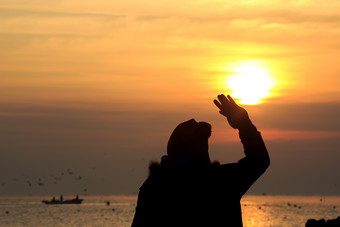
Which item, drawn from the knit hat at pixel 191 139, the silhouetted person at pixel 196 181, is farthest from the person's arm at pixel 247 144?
the knit hat at pixel 191 139

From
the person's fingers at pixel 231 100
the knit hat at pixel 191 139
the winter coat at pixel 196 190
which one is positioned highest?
the person's fingers at pixel 231 100

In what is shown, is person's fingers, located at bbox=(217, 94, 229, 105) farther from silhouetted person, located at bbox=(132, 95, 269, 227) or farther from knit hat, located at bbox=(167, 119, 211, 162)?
knit hat, located at bbox=(167, 119, 211, 162)

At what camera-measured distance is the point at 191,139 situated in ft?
20.3

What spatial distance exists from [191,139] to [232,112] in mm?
329

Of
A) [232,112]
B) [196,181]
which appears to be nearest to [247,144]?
[232,112]

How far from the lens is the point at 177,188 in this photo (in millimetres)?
6234

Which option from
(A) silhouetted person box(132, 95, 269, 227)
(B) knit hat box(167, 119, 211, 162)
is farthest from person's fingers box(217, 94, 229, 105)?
(B) knit hat box(167, 119, 211, 162)

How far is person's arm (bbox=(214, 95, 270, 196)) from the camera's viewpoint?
5.95 m

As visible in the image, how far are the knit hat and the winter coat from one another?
0.18 ft

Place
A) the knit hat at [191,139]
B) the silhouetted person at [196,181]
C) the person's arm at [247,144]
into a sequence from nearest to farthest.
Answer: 1. the person's arm at [247,144]
2. the silhouetted person at [196,181]
3. the knit hat at [191,139]

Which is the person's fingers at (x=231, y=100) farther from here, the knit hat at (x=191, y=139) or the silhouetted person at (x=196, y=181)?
the knit hat at (x=191, y=139)

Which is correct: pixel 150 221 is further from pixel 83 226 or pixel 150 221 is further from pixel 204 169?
pixel 83 226

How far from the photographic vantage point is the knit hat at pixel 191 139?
6.18m

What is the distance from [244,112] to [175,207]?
2.58 ft
